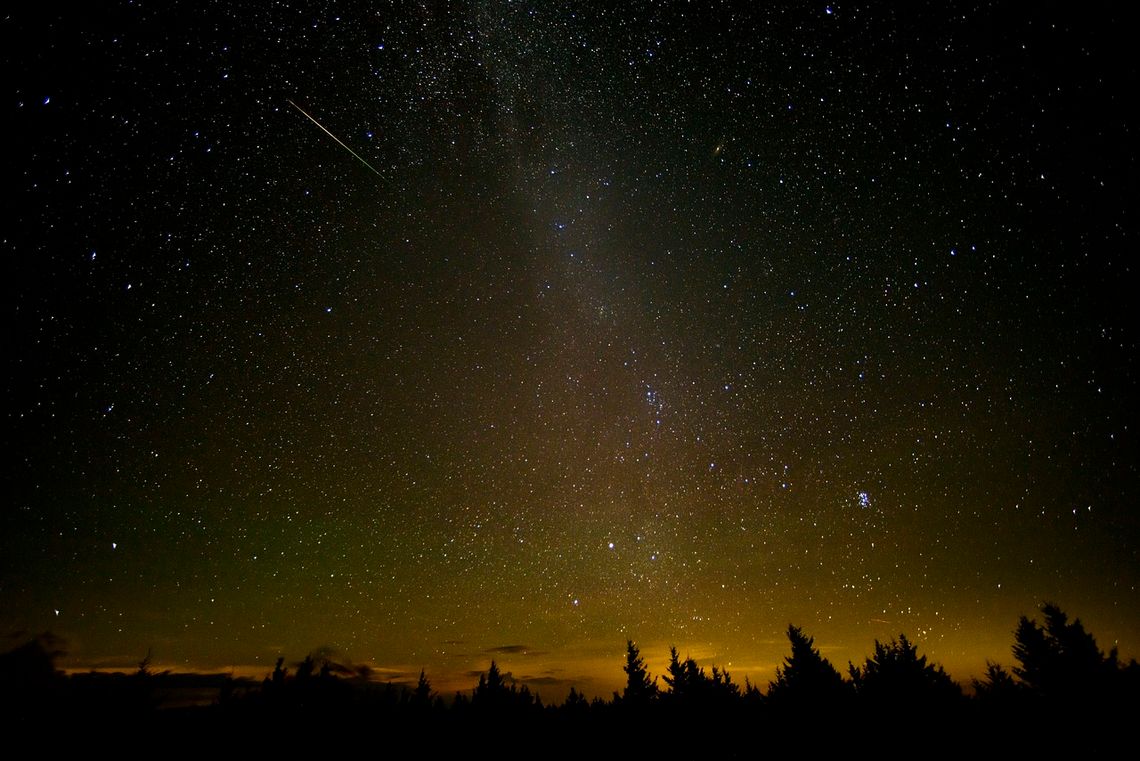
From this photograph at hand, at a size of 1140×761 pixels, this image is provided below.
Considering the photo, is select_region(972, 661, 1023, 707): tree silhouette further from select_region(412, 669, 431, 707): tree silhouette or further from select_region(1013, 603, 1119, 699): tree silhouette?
select_region(412, 669, 431, 707): tree silhouette

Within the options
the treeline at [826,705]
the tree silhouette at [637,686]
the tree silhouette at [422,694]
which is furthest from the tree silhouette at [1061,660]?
the tree silhouette at [422,694]

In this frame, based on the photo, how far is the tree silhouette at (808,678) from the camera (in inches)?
785

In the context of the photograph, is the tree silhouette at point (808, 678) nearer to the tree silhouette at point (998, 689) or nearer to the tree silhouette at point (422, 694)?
the tree silhouette at point (998, 689)

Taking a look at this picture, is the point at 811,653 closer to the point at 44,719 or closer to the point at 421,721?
the point at 421,721

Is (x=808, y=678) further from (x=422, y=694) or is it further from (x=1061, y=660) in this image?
(x=422, y=694)

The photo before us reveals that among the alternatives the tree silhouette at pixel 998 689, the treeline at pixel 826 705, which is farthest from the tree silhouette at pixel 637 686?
the tree silhouette at pixel 998 689

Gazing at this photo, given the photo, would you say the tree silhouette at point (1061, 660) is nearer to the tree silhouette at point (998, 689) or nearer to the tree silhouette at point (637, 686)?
the tree silhouette at point (998, 689)

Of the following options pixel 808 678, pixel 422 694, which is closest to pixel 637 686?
pixel 808 678

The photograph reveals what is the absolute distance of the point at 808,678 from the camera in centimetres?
2052

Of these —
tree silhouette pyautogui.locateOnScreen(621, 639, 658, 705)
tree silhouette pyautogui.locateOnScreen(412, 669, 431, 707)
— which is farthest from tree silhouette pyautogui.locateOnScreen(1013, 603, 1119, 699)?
tree silhouette pyautogui.locateOnScreen(412, 669, 431, 707)

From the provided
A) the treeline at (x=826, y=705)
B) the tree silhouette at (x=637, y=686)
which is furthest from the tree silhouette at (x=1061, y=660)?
the tree silhouette at (x=637, y=686)

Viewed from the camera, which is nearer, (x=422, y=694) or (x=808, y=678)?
(x=808, y=678)

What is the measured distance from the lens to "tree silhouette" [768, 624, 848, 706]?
65.4 feet

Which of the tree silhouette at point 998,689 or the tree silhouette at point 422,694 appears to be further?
the tree silhouette at point 422,694
